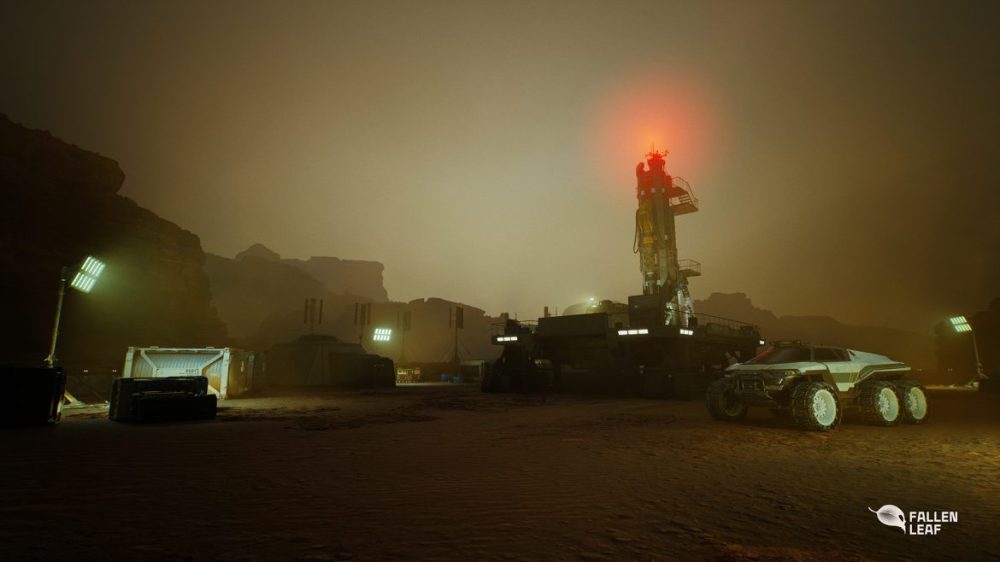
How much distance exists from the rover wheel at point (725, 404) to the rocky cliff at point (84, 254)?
41.1 metres

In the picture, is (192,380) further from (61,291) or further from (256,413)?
(61,291)

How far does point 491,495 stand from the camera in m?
5.00

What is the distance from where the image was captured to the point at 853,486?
5383 mm

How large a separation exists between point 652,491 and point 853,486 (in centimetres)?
253

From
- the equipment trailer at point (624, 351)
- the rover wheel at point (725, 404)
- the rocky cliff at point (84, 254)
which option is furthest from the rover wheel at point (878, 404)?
the rocky cliff at point (84, 254)

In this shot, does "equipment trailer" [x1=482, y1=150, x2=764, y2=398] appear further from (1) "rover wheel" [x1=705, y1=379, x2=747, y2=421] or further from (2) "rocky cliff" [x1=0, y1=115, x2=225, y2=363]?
(2) "rocky cliff" [x1=0, y1=115, x2=225, y2=363]

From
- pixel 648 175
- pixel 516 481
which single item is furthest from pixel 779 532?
pixel 648 175

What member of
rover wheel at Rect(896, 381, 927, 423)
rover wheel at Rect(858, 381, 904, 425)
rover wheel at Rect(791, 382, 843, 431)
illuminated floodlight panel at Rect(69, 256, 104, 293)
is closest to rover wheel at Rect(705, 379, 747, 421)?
rover wheel at Rect(791, 382, 843, 431)

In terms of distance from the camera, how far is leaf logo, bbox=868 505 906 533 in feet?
13.5

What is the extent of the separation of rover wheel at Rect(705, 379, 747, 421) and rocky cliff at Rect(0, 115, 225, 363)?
41056 millimetres

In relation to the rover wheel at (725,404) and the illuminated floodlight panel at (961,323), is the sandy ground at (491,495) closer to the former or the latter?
the rover wheel at (725,404)

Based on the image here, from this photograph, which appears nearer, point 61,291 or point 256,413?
point 61,291

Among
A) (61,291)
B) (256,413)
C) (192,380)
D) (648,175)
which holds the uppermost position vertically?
(648,175)

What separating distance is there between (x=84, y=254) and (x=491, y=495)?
1808 inches
